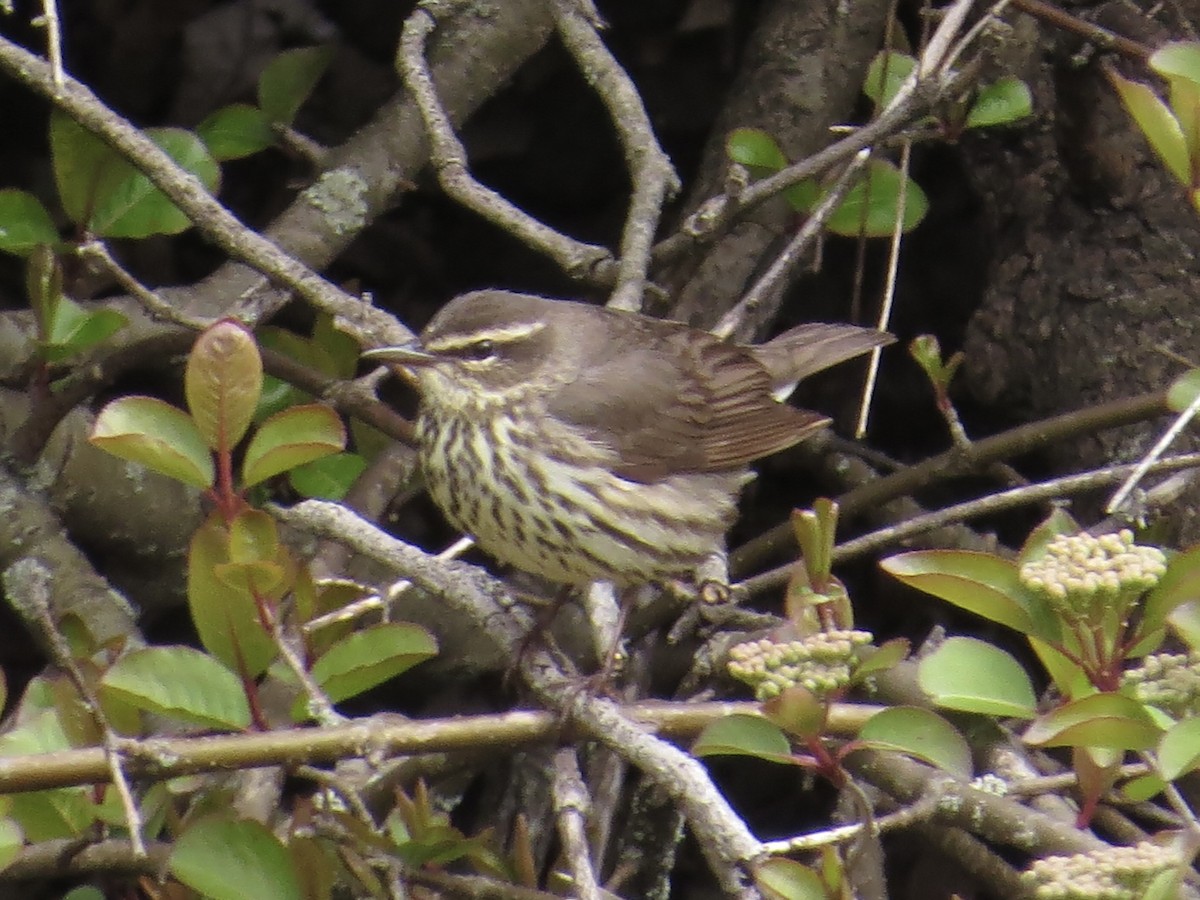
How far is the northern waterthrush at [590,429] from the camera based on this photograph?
3.38 m

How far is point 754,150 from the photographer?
348 cm

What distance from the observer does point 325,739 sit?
2.23 meters

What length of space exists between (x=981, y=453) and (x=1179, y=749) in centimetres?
163

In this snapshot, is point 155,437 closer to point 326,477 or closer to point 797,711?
point 797,711

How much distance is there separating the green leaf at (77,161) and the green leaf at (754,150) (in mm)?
1233

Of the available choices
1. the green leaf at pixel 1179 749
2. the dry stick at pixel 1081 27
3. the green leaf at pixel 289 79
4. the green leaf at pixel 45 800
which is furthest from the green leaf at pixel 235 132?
the green leaf at pixel 1179 749

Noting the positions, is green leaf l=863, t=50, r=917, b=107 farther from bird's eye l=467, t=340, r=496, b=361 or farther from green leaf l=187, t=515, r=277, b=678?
green leaf l=187, t=515, r=277, b=678

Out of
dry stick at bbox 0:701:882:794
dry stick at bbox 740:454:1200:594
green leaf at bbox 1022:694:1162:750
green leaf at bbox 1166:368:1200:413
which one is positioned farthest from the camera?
dry stick at bbox 740:454:1200:594

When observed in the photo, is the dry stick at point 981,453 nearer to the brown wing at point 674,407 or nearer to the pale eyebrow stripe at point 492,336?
the brown wing at point 674,407

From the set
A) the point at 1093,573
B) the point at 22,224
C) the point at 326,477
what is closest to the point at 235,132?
the point at 22,224

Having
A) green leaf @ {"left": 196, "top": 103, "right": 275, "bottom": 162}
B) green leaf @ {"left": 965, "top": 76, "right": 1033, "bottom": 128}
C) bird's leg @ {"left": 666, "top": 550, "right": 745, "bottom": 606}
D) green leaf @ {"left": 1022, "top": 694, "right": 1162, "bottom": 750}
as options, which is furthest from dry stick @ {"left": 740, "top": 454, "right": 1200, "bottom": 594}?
green leaf @ {"left": 196, "top": 103, "right": 275, "bottom": 162}

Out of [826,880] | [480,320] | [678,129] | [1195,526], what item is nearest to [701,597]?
[480,320]

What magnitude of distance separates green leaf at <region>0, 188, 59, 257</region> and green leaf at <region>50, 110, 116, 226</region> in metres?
0.07

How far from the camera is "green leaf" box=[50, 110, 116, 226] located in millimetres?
3205
